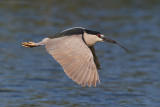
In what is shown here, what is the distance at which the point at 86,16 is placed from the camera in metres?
16.5

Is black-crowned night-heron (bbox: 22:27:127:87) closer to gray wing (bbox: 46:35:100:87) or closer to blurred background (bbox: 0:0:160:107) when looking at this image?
gray wing (bbox: 46:35:100:87)

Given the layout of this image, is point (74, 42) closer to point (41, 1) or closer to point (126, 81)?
point (126, 81)

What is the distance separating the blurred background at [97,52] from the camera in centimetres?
882

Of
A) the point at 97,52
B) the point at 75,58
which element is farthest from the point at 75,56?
the point at 97,52

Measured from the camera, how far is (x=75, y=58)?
6465mm

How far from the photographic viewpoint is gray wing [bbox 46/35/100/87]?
20.6 ft

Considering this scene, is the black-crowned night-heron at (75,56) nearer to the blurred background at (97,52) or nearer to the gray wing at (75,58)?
the gray wing at (75,58)

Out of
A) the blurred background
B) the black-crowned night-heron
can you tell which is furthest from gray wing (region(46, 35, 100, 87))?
the blurred background

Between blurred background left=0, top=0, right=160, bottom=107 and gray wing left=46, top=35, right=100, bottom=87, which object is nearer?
gray wing left=46, top=35, right=100, bottom=87

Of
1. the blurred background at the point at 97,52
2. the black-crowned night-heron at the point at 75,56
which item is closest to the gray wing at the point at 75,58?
the black-crowned night-heron at the point at 75,56

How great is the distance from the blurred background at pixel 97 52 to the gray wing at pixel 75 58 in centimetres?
192

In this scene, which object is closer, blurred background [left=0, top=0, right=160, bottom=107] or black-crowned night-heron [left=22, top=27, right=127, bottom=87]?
black-crowned night-heron [left=22, top=27, right=127, bottom=87]

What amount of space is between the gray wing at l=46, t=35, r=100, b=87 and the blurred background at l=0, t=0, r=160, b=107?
192 cm

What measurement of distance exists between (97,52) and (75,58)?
588 cm
